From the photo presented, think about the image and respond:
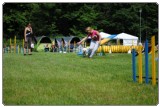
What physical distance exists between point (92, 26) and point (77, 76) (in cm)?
582

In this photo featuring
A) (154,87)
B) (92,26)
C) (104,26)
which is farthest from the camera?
(104,26)

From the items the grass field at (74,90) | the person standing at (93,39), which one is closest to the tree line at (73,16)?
the person standing at (93,39)

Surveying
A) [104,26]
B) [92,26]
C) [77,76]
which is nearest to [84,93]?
[77,76]

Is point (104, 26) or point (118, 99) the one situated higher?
point (104, 26)

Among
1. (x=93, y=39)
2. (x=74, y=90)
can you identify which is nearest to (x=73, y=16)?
(x=93, y=39)

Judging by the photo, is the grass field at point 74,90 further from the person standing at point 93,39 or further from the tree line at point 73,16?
the person standing at point 93,39

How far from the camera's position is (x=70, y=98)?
4.59 m

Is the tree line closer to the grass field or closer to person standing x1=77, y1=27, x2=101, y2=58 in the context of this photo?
person standing x1=77, y1=27, x2=101, y2=58

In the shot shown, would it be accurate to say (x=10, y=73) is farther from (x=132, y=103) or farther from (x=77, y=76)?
(x=132, y=103)

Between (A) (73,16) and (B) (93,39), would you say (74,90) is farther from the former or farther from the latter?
(B) (93,39)

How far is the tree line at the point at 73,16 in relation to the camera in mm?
6719

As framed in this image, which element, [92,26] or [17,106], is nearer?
[17,106]

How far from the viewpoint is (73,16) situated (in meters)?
10.8

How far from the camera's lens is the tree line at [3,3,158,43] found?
22.0ft
